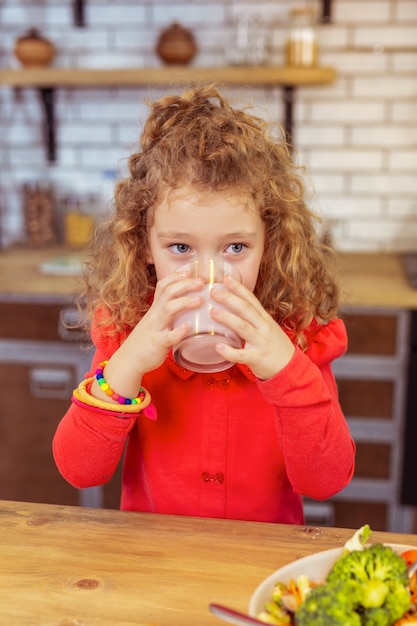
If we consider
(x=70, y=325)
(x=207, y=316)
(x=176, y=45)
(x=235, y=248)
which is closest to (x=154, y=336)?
(x=207, y=316)

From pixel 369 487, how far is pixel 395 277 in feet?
2.31

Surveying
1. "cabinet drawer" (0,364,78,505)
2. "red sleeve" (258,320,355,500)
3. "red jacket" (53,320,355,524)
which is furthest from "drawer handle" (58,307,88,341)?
"red sleeve" (258,320,355,500)

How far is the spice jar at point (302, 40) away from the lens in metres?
2.78

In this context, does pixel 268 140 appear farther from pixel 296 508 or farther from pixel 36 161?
pixel 36 161

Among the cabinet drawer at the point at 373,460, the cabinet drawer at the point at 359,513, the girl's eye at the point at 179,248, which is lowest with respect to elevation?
the cabinet drawer at the point at 359,513

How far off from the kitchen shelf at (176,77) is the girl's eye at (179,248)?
1630 mm

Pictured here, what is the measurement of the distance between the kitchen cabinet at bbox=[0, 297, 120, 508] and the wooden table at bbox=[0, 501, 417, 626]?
1444 millimetres

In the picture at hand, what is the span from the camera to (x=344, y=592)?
2.27 feet

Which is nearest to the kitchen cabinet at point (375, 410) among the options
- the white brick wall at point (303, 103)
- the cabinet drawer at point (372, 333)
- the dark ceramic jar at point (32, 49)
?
the cabinet drawer at point (372, 333)

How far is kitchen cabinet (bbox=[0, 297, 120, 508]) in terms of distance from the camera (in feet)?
8.20

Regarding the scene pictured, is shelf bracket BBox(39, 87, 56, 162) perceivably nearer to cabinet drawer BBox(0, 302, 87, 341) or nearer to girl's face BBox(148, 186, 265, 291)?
cabinet drawer BBox(0, 302, 87, 341)

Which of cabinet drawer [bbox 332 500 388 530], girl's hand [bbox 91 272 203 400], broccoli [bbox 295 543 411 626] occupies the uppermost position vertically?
girl's hand [bbox 91 272 203 400]

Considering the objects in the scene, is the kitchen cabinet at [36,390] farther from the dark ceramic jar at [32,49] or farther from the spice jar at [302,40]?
the spice jar at [302,40]

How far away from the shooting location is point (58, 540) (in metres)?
0.98
